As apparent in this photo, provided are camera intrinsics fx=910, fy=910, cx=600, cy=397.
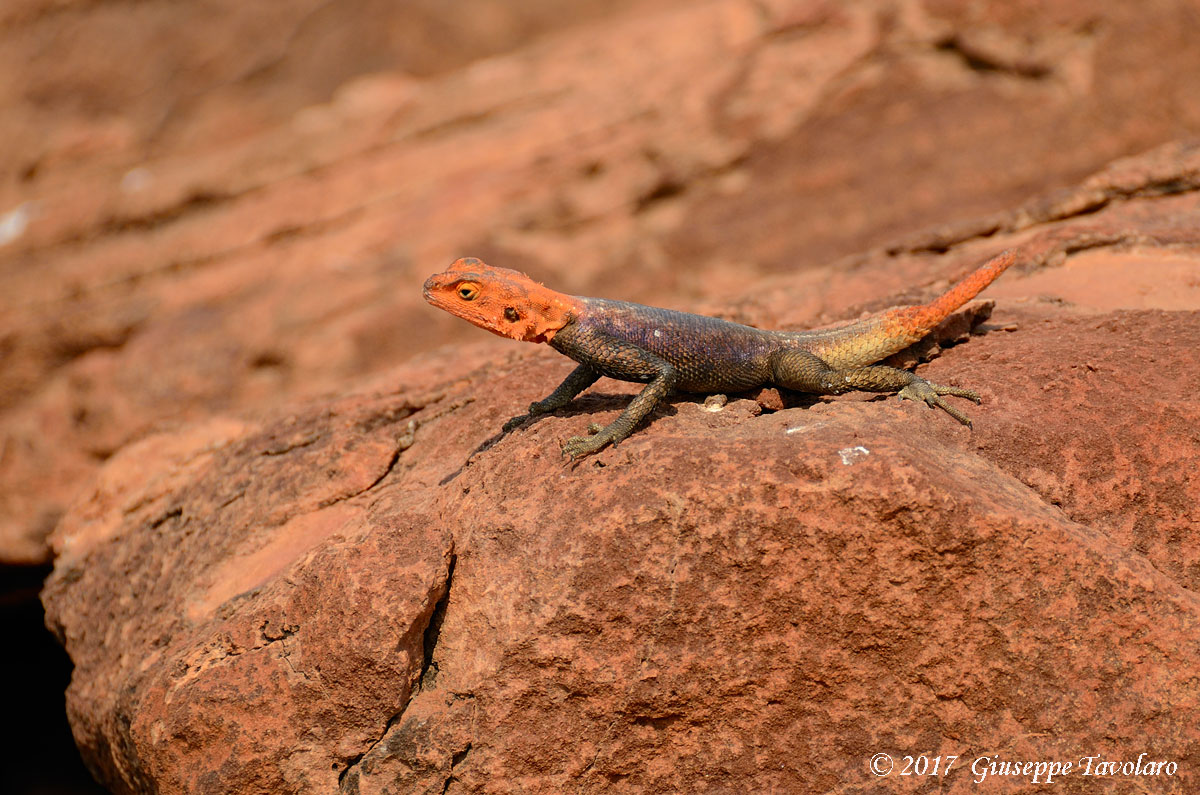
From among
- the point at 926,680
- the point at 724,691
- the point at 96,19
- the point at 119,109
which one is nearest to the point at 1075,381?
the point at 926,680

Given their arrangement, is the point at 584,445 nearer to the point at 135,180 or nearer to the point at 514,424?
the point at 514,424

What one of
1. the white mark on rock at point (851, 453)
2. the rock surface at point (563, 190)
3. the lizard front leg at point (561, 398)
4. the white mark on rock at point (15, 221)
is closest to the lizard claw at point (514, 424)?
the lizard front leg at point (561, 398)

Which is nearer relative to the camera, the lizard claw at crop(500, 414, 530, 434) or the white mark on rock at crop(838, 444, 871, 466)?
the white mark on rock at crop(838, 444, 871, 466)

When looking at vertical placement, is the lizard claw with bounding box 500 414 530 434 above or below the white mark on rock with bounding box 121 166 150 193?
below

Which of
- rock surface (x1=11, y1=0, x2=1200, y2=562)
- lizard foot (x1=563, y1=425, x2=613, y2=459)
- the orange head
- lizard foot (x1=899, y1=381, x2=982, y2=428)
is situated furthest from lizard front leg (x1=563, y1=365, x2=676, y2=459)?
rock surface (x1=11, y1=0, x2=1200, y2=562)

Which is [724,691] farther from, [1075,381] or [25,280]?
[25,280]

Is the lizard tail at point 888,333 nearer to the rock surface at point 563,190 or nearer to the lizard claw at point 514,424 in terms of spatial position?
the lizard claw at point 514,424

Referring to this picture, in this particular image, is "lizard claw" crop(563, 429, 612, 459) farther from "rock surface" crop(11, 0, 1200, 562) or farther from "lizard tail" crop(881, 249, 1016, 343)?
"rock surface" crop(11, 0, 1200, 562)
